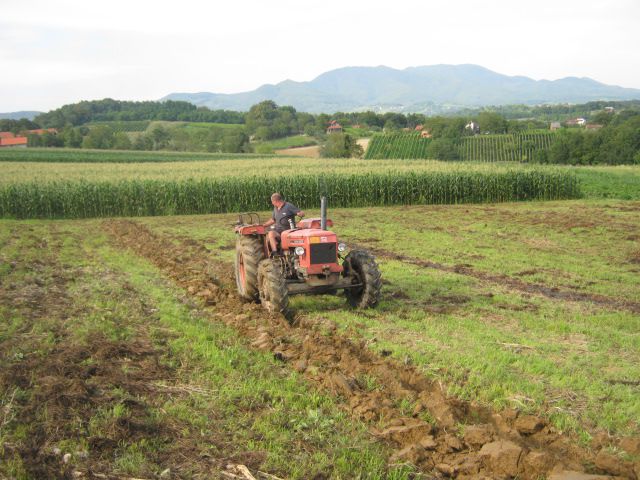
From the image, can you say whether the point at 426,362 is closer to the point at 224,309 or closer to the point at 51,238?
the point at 224,309

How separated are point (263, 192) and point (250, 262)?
1880 centimetres

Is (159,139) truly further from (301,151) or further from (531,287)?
(531,287)

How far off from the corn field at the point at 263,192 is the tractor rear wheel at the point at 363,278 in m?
19.1

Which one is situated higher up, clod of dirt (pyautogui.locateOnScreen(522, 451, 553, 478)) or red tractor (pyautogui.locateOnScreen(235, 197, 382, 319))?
red tractor (pyautogui.locateOnScreen(235, 197, 382, 319))

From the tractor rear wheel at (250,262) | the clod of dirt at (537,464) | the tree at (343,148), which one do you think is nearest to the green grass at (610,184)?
the tractor rear wheel at (250,262)

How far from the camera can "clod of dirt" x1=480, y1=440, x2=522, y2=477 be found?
469cm

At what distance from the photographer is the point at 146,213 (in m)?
27.7

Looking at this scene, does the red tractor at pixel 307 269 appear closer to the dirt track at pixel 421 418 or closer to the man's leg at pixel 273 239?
the man's leg at pixel 273 239

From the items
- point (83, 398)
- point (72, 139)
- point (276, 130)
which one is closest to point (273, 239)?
point (83, 398)

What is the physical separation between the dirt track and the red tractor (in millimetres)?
461

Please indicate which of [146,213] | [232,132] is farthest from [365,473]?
[232,132]

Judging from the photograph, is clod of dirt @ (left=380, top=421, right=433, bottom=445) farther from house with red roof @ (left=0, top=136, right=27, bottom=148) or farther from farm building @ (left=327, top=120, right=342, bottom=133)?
farm building @ (left=327, top=120, right=342, bottom=133)

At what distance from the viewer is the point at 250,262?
9977 millimetres

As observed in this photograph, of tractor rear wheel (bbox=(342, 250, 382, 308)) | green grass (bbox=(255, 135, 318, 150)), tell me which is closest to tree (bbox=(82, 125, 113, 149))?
green grass (bbox=(255, 135, 318, 150))
